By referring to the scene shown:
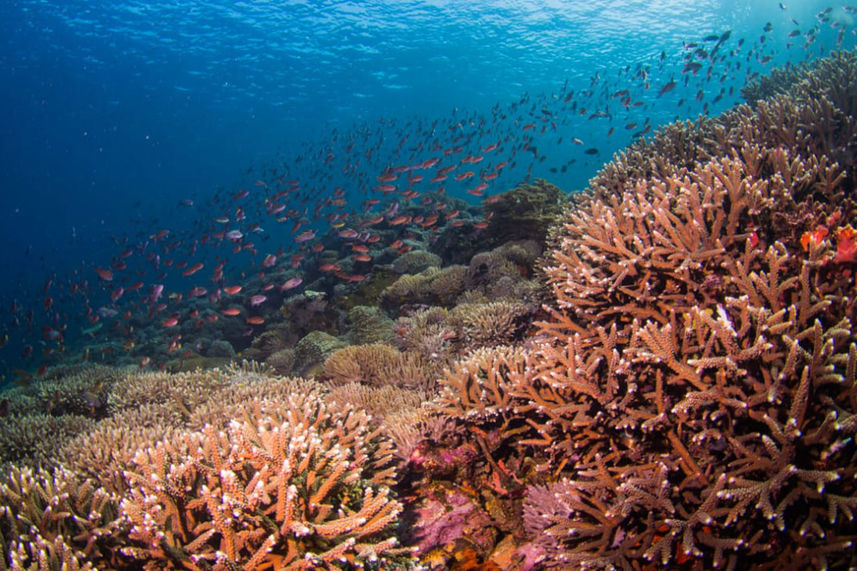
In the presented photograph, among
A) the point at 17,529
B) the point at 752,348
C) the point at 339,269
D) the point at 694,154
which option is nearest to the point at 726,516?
the point at 752,348

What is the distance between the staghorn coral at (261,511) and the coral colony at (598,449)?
0.5 inches

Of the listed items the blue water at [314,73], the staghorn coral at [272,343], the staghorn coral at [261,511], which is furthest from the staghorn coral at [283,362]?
the blue water at [314,73]

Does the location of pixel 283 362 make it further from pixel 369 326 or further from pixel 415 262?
pixel 415 262

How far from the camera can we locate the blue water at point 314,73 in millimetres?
24562

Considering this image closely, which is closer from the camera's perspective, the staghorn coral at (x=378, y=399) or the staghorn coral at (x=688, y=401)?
the staghorn coral at (x=688, y=401)

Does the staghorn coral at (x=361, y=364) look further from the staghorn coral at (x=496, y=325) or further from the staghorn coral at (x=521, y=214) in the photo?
the staghorn coral at (x=521, y=214)

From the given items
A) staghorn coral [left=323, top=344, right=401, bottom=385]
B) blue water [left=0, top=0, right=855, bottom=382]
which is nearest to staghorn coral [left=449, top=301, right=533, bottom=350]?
staghorn coral [left=323, top=344, right=401, bottom=385]

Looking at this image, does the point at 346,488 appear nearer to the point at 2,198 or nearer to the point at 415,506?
the point at 415,506

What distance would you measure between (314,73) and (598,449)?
51.8 metres

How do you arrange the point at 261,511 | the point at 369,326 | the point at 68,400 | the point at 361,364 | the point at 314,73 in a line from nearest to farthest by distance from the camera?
the point at 261,511
the point at 361,364
the point at 68,400
the point at 369,326
the point at 314,73

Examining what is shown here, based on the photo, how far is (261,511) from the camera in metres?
2.34

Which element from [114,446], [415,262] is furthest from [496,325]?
[415,262]

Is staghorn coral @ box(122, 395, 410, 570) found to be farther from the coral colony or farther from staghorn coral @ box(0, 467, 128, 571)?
staghorn coral @ box(0, 467, 128, 571)

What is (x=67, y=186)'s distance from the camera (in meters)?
88.8
